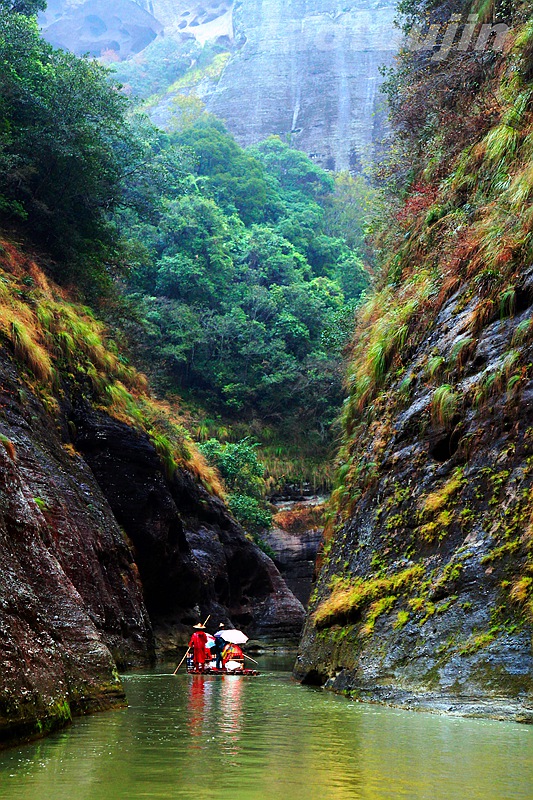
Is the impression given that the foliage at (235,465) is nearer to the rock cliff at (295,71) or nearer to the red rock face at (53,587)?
the red rock face at (53,587)

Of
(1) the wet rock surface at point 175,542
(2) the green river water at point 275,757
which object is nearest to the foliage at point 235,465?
(1) the wet rock surface at point 175,542

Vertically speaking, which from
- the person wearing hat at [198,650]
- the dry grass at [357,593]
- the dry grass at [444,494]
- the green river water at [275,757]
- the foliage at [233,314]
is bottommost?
the green river water at [275,757]

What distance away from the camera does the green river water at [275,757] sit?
462 centimetres

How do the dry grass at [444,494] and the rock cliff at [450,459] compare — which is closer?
the rock cliff at [450,459]

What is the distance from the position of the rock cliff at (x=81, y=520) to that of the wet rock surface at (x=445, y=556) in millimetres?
3619

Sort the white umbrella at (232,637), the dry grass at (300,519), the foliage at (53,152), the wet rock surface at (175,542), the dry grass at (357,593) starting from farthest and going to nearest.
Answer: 1. the dry grass at (300,519)
2. the foliage at (53,152)
3. the wet rock surface at (175,542)
4. the white umbrella at (232,637)
5. the dry grass at (357,593)

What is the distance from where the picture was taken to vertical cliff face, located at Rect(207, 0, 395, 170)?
319 ft

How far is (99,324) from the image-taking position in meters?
24.2

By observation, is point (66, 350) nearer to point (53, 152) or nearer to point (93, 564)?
point (93, 564)

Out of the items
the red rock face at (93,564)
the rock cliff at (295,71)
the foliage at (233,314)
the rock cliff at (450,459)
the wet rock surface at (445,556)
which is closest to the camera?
the red rock face at (93,564)

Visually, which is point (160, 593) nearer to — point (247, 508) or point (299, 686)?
point (299, 686)


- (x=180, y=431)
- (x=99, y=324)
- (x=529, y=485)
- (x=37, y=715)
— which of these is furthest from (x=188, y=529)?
(x=37, y=715)

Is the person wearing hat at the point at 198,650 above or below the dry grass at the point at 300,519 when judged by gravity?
below

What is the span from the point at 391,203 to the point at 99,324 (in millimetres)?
9487
